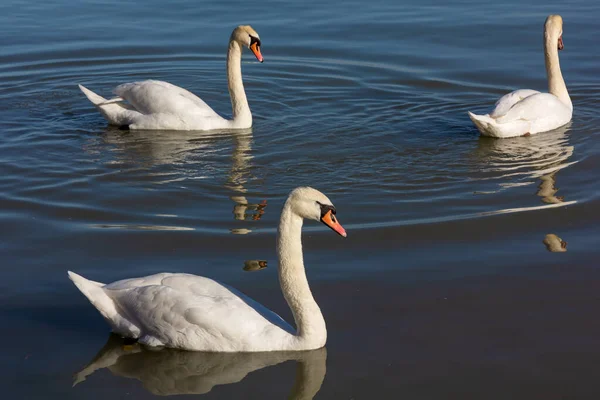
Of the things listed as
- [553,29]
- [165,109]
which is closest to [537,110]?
[553,29]

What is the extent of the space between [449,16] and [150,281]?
12758 mm

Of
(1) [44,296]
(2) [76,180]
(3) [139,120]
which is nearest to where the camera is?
(1) [44,296]

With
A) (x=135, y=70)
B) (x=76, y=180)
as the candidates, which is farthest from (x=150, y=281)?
(x=135, y=70)

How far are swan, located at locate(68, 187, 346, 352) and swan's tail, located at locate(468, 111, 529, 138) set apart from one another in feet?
Answer: 17.6

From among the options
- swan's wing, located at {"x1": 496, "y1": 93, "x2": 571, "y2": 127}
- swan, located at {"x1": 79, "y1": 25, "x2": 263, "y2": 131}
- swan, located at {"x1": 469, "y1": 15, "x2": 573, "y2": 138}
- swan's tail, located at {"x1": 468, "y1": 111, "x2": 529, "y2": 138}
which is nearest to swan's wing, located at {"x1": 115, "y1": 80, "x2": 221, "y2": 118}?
swan, located at {"x1": 79, "y1": 25, "x2": 263, "y2": 131}

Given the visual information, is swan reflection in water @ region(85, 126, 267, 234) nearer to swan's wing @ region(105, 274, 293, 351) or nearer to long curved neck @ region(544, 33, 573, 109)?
swan's wing @ region(105, 274, 293, 351)

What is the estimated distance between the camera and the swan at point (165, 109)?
A: 13297 mm

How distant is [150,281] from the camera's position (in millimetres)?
7535

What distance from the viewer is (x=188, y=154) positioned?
1223 centimetres

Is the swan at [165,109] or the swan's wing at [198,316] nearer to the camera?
the swan's wing at [198,316]

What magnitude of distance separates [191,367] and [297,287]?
3.01 ft

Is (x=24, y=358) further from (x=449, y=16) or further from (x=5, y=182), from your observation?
(x=449, y=16)

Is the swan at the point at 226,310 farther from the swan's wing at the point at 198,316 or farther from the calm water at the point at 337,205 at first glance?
the calm water at the point at 337,205

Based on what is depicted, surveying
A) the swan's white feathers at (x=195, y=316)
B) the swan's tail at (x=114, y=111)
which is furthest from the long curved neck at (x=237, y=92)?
the swan's white feathers at (x=195, y=316)
